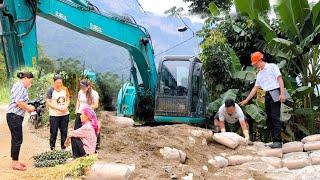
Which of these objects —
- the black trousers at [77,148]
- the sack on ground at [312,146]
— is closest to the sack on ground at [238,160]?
the sack on ground at [312,146]

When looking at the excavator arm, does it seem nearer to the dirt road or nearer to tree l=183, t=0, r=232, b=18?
the dirt road

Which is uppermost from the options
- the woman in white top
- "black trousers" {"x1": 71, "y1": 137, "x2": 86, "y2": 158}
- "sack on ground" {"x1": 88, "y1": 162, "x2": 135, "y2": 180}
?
the woman in white top

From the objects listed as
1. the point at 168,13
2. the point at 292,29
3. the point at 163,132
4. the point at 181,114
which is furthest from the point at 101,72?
the point at 163,132

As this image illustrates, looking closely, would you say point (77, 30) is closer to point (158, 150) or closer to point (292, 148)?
point (158, 150)

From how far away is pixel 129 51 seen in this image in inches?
557

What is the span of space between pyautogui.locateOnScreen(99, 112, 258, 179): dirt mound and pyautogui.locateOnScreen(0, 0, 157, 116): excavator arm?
2.80 metres

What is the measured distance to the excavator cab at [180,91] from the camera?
43.5 feet

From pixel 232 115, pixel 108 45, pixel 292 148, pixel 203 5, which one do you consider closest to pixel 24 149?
pixel 232 115

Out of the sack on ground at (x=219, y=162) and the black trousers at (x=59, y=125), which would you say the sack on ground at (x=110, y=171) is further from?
the black trousers at (x=59, y=125)

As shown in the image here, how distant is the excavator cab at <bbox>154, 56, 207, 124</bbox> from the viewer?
13.3 m

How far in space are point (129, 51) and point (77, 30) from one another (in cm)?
162

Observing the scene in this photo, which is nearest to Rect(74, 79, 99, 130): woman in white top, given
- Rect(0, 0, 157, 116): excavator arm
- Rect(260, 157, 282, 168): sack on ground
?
Rect(260, 157, 282, 168): sack on ground

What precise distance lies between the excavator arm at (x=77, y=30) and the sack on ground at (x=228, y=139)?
4635 mm

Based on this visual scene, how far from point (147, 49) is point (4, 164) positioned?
20.9ft
